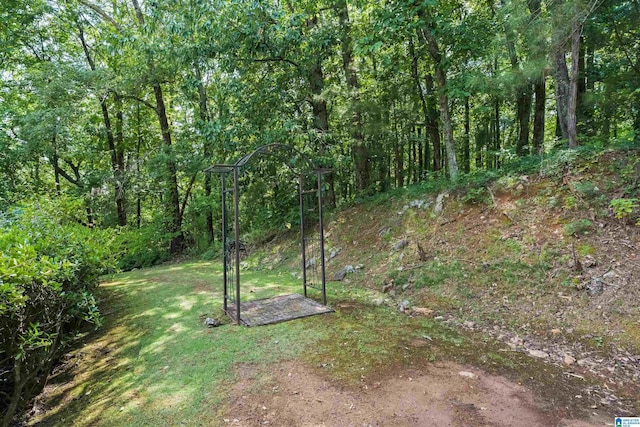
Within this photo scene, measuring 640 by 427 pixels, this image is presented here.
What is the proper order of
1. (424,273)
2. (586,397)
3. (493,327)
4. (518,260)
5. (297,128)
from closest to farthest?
(586,397) → (493,327) → (518,260) → (424,273) → (297,128)

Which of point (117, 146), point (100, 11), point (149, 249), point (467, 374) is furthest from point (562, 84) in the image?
point (117, 146)

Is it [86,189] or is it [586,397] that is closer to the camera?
[586,397]

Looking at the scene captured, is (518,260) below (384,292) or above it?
above

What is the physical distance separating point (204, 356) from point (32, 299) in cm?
134

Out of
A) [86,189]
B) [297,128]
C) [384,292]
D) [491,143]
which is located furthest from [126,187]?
[491,143]

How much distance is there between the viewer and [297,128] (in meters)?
6.00

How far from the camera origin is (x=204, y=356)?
303cm

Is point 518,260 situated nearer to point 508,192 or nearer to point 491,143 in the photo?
point 508,192

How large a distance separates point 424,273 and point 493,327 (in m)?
1.21

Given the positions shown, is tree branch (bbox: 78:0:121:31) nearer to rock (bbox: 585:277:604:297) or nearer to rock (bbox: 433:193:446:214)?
rock (bbox: 433:193:446:214)

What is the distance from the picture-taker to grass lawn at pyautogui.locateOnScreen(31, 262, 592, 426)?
7.82 ft

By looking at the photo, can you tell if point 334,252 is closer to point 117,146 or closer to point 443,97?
point 443,97

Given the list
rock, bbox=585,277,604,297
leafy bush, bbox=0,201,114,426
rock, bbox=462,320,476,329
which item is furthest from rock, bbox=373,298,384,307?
leafy bush, bbox=0,201,114,426

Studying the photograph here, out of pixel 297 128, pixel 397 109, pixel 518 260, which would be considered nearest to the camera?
pixel 518 260
